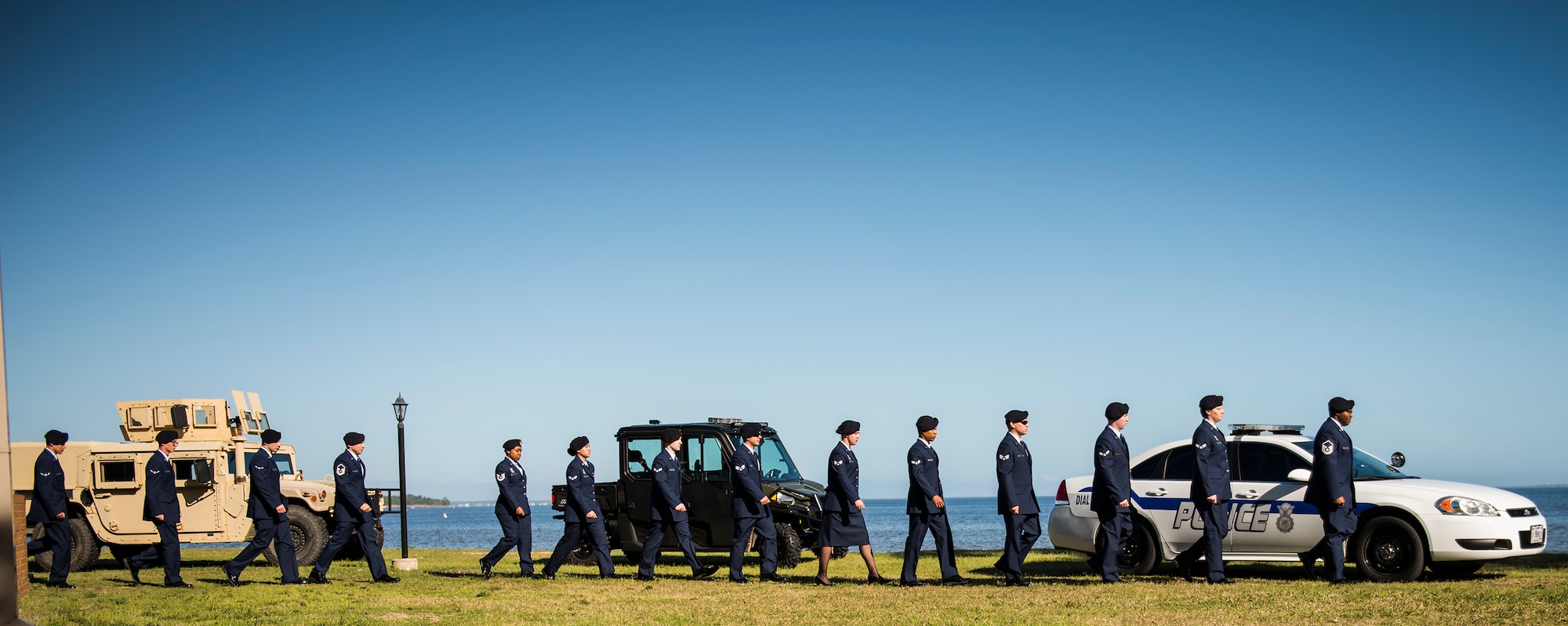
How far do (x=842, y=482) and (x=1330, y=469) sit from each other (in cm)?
459

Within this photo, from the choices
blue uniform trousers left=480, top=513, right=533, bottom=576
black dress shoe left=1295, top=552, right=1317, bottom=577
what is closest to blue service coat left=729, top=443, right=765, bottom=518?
blue uniform trousers left=480, top=513, right=533, bottom=576


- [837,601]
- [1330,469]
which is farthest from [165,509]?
[1330,469]

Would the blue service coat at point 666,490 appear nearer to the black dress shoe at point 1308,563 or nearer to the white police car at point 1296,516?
the white police car at point 1296,516

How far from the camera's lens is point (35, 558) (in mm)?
16047

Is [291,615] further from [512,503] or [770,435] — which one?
[770,435]

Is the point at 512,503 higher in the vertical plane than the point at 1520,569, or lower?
higher

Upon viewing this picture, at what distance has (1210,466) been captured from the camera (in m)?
11.3

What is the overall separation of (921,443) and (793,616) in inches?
125

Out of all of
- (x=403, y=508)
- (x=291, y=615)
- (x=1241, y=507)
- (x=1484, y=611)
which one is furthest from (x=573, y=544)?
(x=1484, y=611)

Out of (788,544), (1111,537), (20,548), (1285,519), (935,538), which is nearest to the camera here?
(20,548)

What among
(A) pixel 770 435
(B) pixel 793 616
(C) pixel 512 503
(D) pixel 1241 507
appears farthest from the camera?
(A) pixel 770 435

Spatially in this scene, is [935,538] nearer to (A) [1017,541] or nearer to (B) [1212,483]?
(A) [1017,541]

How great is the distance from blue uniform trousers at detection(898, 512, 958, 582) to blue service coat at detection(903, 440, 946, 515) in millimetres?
96

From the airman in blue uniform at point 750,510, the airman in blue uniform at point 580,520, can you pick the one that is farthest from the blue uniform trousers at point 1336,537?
the airman in blue uniform at point 580,520
